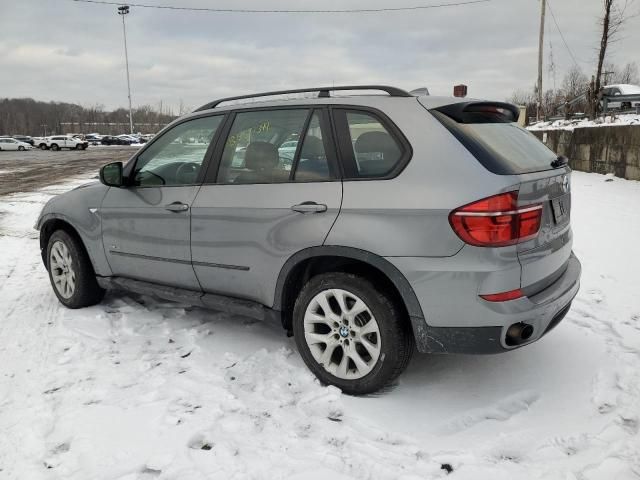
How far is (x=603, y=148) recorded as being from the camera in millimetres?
12102

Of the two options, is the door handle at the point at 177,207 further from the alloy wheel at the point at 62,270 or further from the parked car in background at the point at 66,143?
the parked car in background at the point at 66,143

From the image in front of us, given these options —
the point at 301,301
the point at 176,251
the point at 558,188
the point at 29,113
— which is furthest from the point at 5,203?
the point at 29,113

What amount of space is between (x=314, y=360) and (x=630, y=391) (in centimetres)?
186

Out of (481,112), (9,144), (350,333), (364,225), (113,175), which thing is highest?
(9,144)

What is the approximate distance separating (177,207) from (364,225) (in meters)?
1.52

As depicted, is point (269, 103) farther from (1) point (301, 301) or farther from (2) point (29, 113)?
(2) point (29, 113)

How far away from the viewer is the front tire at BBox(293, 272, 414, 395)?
285cm

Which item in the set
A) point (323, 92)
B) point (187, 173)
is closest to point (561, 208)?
point (323, 92)

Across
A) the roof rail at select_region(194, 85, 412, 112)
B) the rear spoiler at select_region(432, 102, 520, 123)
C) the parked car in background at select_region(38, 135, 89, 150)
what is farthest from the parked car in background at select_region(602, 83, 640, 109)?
the parked car in background at select_region(38, 135, 89, 150)

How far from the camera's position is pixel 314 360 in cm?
317

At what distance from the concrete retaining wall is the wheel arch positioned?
974 centimetres

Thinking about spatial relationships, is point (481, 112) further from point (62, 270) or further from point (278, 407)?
point (62, 270)

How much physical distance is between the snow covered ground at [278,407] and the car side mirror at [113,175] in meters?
1.15

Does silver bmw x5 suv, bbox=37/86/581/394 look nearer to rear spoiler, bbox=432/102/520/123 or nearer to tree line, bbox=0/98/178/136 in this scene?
rear spoiler, bbox=432/102/520/123
